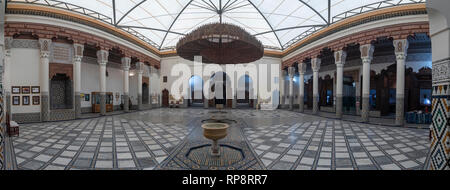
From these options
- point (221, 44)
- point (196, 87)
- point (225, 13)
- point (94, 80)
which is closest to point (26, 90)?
point (94, 80)

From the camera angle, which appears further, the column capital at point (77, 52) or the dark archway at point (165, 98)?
the dark archway at point (165, 98)

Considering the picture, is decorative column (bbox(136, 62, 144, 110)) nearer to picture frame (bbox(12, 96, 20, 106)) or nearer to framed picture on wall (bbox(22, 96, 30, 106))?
framed picture on wall (bbox(22, 96, 30, 106))

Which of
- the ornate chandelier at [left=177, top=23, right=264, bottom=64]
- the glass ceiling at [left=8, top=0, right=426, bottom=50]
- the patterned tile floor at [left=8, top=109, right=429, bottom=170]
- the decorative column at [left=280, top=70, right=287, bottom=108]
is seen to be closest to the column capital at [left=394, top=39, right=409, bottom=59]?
the glass ceiling at [left=8, top=0, right=426, bottom=50]

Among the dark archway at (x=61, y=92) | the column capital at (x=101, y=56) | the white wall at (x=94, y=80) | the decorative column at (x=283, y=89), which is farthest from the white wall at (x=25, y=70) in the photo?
the decorative column at (x=283, y=89)

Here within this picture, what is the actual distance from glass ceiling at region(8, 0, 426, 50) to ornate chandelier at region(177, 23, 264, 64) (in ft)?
12.3

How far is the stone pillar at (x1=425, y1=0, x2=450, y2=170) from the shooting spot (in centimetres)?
178

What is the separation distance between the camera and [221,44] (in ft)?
22.4

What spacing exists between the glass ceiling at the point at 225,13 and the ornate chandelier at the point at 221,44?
12.3 ft

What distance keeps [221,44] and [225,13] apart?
626cm

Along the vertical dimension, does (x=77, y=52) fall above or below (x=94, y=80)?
above

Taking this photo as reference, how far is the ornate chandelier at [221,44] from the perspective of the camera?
5719mm

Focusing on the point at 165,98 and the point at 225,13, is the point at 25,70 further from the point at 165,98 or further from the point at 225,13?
the point at 225,13

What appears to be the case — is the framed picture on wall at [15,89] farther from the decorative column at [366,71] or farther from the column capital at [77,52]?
the decorative column at [366,71]

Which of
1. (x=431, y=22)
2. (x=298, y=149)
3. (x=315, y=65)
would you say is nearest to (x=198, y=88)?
(x=315, y=65)
